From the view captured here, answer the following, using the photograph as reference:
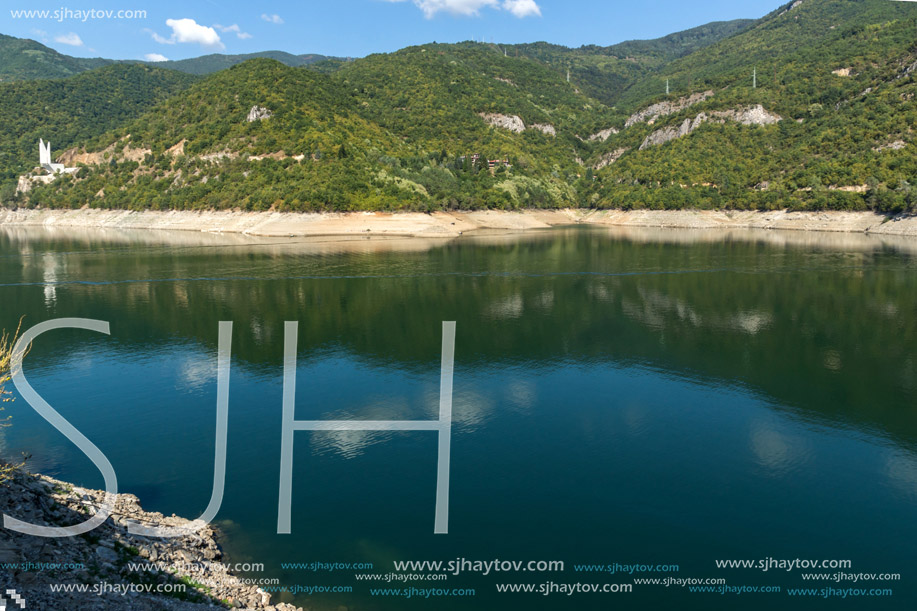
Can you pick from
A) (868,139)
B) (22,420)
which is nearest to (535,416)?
(22,420)

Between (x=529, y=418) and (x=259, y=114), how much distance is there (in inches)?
5664

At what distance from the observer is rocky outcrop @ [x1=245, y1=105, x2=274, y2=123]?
147 meters

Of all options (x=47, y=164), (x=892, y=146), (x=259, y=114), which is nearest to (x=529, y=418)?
(x=892, y=146)

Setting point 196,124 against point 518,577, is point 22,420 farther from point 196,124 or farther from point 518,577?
point 196,124

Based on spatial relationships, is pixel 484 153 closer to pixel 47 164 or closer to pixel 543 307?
pixel 47 164

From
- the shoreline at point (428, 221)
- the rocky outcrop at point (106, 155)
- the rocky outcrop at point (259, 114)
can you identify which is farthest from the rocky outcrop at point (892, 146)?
the rocky outcrop at point (106, 155)

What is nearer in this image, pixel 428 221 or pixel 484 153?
pixel 428 221

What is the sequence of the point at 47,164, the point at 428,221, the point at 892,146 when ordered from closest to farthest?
the point at 428,221 → the point at 892,146 → the point at 47,164

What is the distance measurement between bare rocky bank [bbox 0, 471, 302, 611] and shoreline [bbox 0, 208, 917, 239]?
97039 millimetres

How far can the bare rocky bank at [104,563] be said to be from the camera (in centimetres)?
1038

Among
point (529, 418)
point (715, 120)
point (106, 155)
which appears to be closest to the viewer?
point (529, 418)

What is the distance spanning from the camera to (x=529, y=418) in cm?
2544

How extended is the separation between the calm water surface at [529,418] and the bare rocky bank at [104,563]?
1.60 metres

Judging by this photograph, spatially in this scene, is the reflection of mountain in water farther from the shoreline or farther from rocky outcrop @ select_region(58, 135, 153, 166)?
rocky outcrop @ select_region(58, 135, 153, 166)
